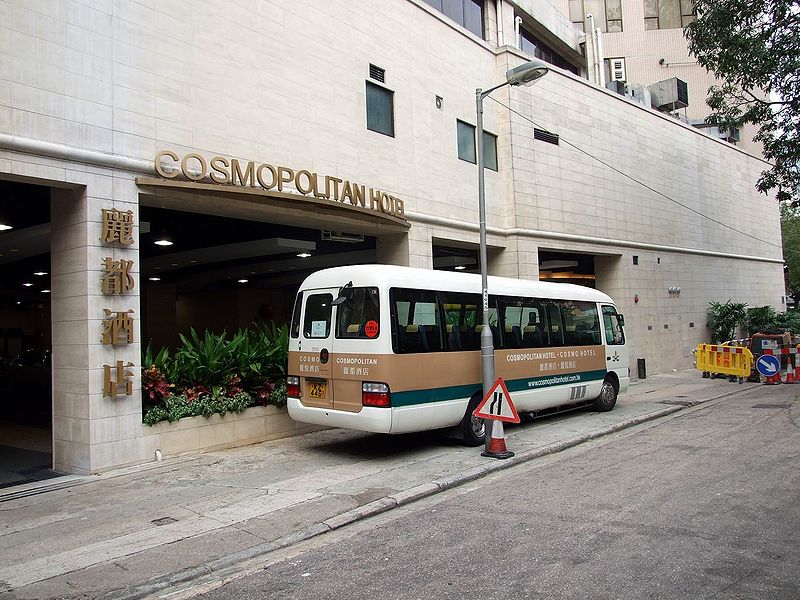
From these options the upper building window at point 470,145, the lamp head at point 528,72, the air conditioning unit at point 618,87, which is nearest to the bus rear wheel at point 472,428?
the lamp head at point 528,72

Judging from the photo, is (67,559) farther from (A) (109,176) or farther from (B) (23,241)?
(B) (23,241)

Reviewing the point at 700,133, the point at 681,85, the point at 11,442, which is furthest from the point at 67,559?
the point at 681,85

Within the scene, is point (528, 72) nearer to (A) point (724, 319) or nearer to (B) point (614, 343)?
(B) point (614, 343)

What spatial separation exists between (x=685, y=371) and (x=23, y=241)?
2201 centimetres

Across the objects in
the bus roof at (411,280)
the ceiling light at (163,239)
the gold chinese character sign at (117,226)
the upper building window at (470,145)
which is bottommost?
the bus roof at (411,280)

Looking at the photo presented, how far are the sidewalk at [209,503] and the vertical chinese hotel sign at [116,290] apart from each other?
50.8 inches

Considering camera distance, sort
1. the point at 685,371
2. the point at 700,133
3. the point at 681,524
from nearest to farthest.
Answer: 1. the point at 681,524
2. the point at 685,371
3. the point at 700,133

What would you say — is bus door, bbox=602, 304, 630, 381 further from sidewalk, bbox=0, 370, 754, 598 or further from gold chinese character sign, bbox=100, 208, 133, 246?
gold chinese character sign, bbox=100, 208, 133, 246

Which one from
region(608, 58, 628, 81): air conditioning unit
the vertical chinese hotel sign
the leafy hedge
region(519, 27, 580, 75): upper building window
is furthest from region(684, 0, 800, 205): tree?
region(608, 58, 628, 81): air conditioning unit

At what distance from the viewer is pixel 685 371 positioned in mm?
23594

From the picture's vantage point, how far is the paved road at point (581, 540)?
15.5 ft

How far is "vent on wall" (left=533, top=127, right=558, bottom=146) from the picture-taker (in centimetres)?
1848

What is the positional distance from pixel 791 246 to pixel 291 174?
4927 centimetres

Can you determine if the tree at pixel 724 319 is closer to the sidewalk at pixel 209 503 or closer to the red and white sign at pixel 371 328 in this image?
the sidewalk at pixel 209 503
